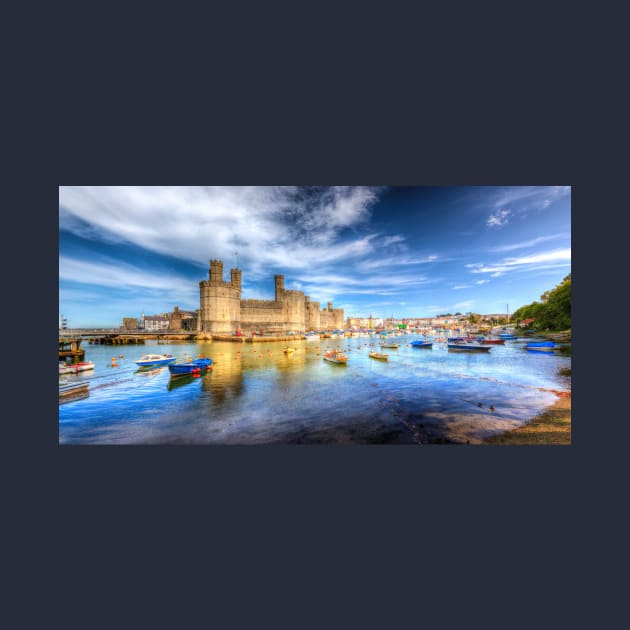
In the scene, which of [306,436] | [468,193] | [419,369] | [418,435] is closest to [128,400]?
[306,436]

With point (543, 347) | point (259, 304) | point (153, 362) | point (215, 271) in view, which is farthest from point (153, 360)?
point (543, 347)

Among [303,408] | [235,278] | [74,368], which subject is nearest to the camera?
[303,408]

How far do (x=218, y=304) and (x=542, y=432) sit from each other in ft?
92.8

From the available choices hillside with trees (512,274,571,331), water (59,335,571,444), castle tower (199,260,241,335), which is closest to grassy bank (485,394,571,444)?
water (59,335,571,444)

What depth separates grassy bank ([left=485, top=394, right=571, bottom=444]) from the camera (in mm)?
4089

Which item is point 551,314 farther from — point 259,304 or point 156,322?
point 156,322

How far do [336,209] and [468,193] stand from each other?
9.88 ft

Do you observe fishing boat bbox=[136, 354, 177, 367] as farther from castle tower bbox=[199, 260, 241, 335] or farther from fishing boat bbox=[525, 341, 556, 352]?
fishing boat bbox=[525, 341, 556, 352]

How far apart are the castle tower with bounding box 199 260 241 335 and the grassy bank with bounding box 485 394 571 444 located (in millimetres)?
27799

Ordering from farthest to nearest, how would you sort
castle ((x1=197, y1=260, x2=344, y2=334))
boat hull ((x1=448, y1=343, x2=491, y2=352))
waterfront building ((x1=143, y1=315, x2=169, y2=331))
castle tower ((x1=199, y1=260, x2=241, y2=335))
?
waterfront building ((x1=143, y1=315, x2=169, y2=331)) < castle ((x1=197, y1=260, x2=344, y2=334)) < castle tower ((x1=199, y1=260, x2=241, y2=335)) < boat hull ((x1=448, y1=343, x2=491, y2=352))

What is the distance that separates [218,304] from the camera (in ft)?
89.2

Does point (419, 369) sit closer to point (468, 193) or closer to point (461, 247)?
point (461, 247)

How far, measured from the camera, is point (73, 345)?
1094cm

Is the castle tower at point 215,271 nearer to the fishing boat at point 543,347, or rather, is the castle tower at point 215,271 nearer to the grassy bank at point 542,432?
the grassy bank at point 542,432
